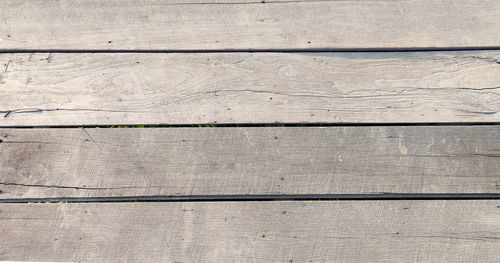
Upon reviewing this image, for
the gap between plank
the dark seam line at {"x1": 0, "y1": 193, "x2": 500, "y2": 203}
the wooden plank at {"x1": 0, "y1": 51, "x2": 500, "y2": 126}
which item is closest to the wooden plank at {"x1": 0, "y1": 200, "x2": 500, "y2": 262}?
the dark seam line at {"x1": 0, "y1": 193, "x2": 500, "y2": 203}

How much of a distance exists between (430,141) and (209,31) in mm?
1083

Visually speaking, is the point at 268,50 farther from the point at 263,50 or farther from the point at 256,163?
the point at 256,163

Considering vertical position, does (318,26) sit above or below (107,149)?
above

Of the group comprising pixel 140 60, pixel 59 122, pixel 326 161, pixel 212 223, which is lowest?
pixel 212 223

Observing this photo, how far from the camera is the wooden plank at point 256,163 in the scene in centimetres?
153

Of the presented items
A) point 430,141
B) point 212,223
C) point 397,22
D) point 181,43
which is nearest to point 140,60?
point 181,43

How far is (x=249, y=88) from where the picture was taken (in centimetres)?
162

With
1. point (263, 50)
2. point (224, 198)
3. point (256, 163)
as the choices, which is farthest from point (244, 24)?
point (224, 198)

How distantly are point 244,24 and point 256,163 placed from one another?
2.13ft

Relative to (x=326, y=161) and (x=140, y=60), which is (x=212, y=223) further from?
(x=140, y=60)

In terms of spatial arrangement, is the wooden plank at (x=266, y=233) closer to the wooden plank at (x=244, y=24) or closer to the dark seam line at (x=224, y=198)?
the dark seam line at (x=224, y=198)

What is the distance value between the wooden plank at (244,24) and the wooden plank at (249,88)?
0.20ft

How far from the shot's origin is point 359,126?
5.17 ft

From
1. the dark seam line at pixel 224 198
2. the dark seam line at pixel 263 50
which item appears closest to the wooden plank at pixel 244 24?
the dark seam line at pixel 263 50
